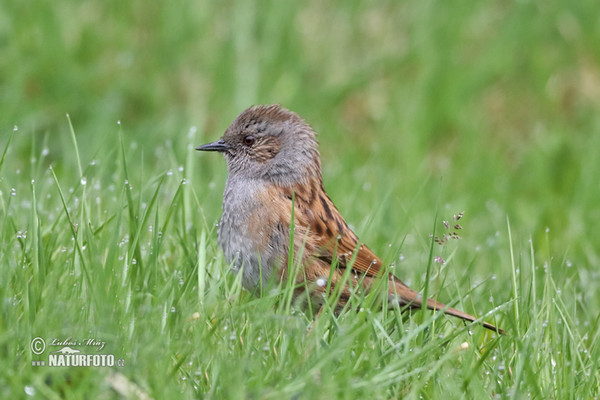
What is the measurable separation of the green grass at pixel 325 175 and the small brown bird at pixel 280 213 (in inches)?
7.1

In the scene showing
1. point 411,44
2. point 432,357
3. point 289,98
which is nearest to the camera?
point 432,357

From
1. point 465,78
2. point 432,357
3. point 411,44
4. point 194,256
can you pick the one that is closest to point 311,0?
point 411,44

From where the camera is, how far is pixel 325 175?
8.28 meters

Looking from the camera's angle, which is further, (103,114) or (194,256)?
(103,114)

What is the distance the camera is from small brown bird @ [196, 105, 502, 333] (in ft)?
15.9

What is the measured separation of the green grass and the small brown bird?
0.18m

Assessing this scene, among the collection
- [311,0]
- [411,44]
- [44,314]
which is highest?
[311,0]

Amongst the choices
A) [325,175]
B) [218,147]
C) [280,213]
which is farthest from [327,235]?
[325,175]

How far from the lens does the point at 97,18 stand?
9375 mm

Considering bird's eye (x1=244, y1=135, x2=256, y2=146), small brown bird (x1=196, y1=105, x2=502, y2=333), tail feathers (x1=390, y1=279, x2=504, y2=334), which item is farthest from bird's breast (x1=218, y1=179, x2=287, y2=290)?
tail feathers (x1=390, y1=279, x2=504, y2=334)

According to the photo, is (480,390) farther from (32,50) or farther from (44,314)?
(32,50)

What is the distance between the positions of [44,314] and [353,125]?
636cm

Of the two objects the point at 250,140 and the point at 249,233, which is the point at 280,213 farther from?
the point at 250,140

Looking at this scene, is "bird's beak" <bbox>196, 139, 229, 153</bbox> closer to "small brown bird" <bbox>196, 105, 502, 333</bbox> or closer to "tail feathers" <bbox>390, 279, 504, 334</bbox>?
"small brown bird" <bbox>196, 105, 502, 333</bbox>
